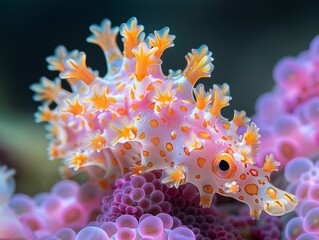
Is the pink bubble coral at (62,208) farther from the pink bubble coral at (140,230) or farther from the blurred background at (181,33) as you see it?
the blurred background at (181,33)

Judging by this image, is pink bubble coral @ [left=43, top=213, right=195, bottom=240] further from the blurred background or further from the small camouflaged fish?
the blurred background

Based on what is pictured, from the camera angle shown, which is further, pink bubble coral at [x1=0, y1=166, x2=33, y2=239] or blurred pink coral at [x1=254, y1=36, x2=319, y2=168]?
blurred pink coral at [x1=254, y1=36, x2=319, y2=168]

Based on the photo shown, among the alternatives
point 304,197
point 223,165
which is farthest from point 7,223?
point 304,197

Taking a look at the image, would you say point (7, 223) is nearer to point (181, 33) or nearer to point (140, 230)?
point (140, 230)

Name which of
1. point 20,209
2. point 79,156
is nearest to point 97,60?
point 20,209

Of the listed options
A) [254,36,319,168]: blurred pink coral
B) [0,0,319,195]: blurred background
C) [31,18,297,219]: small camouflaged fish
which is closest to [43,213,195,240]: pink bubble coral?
[31,18,297,219]: small camouflaged fish

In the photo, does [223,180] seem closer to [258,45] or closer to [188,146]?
[188,146]

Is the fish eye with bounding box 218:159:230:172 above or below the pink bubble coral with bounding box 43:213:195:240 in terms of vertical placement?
above
